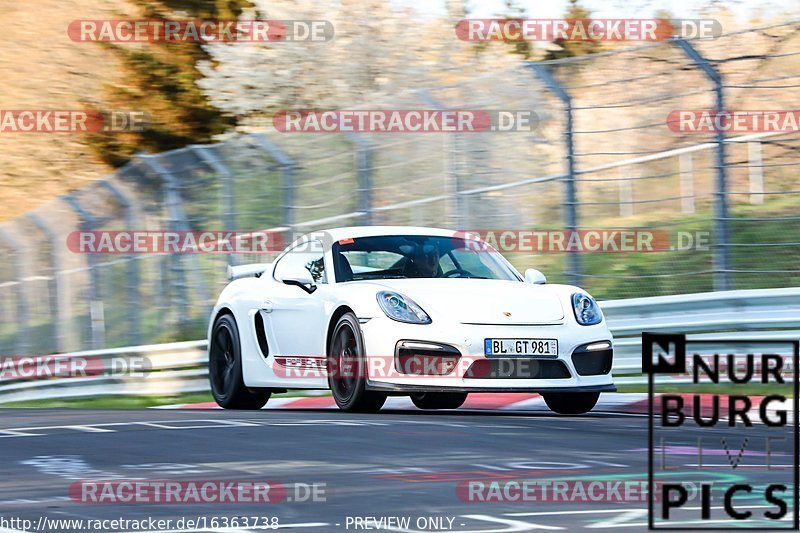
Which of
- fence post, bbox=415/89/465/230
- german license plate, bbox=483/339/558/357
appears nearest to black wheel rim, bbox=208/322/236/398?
german license plate, bbox=483/339/558/357

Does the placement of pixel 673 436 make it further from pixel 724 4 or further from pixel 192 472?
pixel 724 4

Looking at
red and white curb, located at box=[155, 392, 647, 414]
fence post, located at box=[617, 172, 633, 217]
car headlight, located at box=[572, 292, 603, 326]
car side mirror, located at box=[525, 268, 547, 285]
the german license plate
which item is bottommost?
red and white curb, located at box=[155, 392, 647, 414]

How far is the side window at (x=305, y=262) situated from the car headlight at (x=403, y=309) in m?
1.01

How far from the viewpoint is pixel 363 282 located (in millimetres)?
10188

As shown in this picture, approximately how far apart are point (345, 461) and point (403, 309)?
7.64ft

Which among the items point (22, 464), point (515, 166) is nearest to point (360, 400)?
point (22, 464)

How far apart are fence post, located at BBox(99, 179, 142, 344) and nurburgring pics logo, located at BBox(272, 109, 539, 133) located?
238 cm

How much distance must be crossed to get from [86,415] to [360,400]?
2.27 metres

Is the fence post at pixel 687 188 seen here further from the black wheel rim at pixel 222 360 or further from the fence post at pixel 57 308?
the fence post at pixel 57 308

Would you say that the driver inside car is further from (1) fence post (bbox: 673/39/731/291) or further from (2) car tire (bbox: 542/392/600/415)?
(1) fence post (bbox: 673/39/731/291)

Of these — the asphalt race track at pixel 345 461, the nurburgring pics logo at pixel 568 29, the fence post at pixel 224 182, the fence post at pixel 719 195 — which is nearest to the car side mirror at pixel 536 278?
the asphalt race track at pixel 345 461

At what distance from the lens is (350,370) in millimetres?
9984

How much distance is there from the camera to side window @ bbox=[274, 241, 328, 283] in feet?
35.6

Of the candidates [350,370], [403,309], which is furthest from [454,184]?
[403,309]
